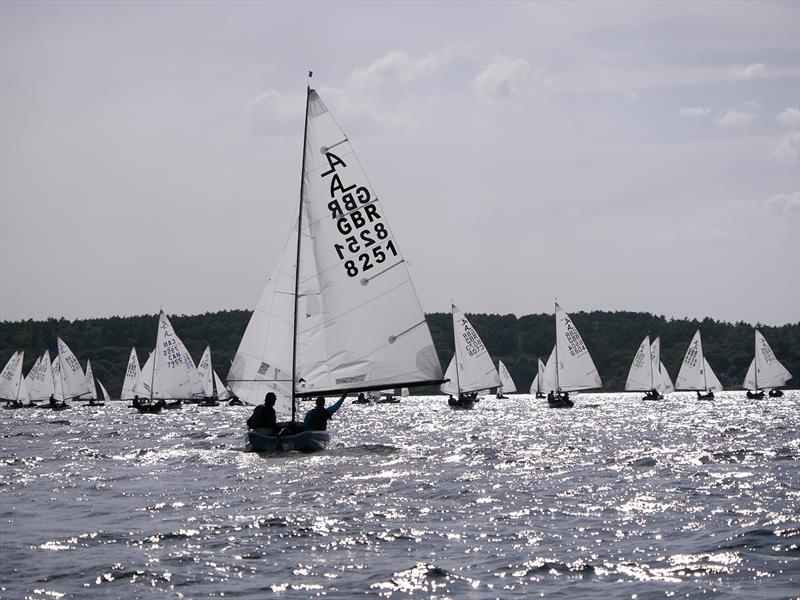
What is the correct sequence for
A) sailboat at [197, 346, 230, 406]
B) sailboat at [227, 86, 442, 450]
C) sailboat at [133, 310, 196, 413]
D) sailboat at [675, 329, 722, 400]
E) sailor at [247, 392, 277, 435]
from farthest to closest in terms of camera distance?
1. sailboat at [197, 346, 230, 406]
2. sailboat at [675, 329, 722, 400]
3. sailboat at [133, 310, 196, 413]
4. sailboat at [227, 86, 442, 450]
5. sailor at [247, 392, 277, 435]

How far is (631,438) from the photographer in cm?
3900

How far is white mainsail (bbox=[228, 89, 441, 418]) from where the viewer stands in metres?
29.9

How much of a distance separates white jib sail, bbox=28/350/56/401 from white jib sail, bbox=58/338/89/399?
4.20 feet

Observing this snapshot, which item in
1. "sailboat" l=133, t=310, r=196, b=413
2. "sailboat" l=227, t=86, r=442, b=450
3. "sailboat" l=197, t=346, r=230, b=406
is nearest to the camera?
"sailboat" l=227, t=86, r=442, b=450

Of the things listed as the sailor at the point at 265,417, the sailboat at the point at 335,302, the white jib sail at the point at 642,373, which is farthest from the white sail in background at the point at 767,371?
the sailor at the point at 265,417

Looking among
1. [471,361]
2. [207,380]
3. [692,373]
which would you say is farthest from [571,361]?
[207,380]

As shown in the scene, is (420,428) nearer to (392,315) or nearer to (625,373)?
(392,315)

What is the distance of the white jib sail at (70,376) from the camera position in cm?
9306

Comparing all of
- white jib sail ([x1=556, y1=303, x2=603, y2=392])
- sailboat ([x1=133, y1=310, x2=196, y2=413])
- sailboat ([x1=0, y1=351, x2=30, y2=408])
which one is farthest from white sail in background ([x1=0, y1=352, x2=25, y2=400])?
white jib sail ([x1=556, y1=303, x2=603, y2=392])

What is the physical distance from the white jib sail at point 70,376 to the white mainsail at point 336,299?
67.1 metres

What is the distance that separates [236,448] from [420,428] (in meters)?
16.5

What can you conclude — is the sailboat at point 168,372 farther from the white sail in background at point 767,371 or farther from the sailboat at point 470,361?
the white sail in background at point 767,371

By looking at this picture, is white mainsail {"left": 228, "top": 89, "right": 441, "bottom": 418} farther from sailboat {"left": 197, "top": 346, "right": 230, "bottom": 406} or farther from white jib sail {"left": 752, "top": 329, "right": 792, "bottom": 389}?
sailboat {"left": 197, "top": 346, "right": 230, "bottom": 406}

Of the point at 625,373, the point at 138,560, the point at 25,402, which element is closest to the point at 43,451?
the point at 138,560
